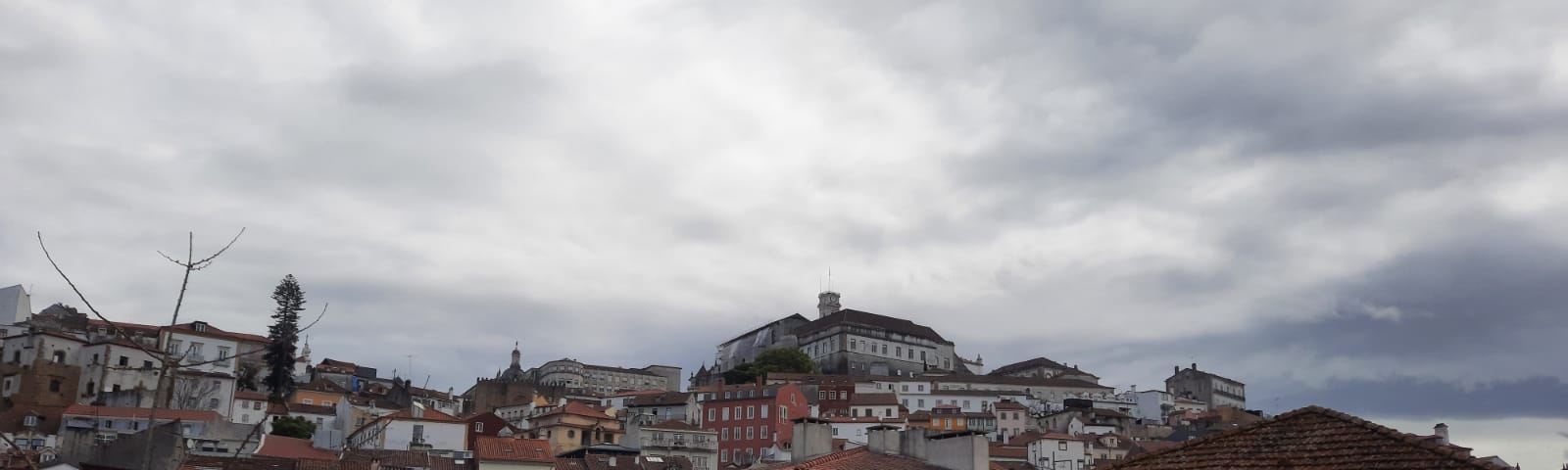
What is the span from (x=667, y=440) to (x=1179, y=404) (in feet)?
245

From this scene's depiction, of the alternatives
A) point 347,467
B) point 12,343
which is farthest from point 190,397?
point 347,467

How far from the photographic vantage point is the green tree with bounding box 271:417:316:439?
81188mm

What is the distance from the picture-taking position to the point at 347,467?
163 feet

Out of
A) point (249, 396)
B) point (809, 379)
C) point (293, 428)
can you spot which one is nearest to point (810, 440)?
point (293, 428)

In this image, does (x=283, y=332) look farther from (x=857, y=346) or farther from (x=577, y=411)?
(x=857, y=346)

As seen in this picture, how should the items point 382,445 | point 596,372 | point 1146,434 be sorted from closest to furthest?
point 382,445 → point 1146,434 → point 596,372

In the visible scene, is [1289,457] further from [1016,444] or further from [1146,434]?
[1146,434]

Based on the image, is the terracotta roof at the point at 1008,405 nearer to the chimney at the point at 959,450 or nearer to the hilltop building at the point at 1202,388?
the hilltop building at the point at 1202,388

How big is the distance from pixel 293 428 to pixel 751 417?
117ft

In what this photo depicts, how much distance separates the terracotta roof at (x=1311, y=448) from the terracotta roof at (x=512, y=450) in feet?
147

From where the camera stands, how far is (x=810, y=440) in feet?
99.9

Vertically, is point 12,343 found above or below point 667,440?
above

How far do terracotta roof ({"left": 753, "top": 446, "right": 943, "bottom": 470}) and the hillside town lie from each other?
0.33ft

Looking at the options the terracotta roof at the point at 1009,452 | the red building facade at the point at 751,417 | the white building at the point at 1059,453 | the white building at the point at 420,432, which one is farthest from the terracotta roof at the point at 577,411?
the white building at the point at 1059,453
